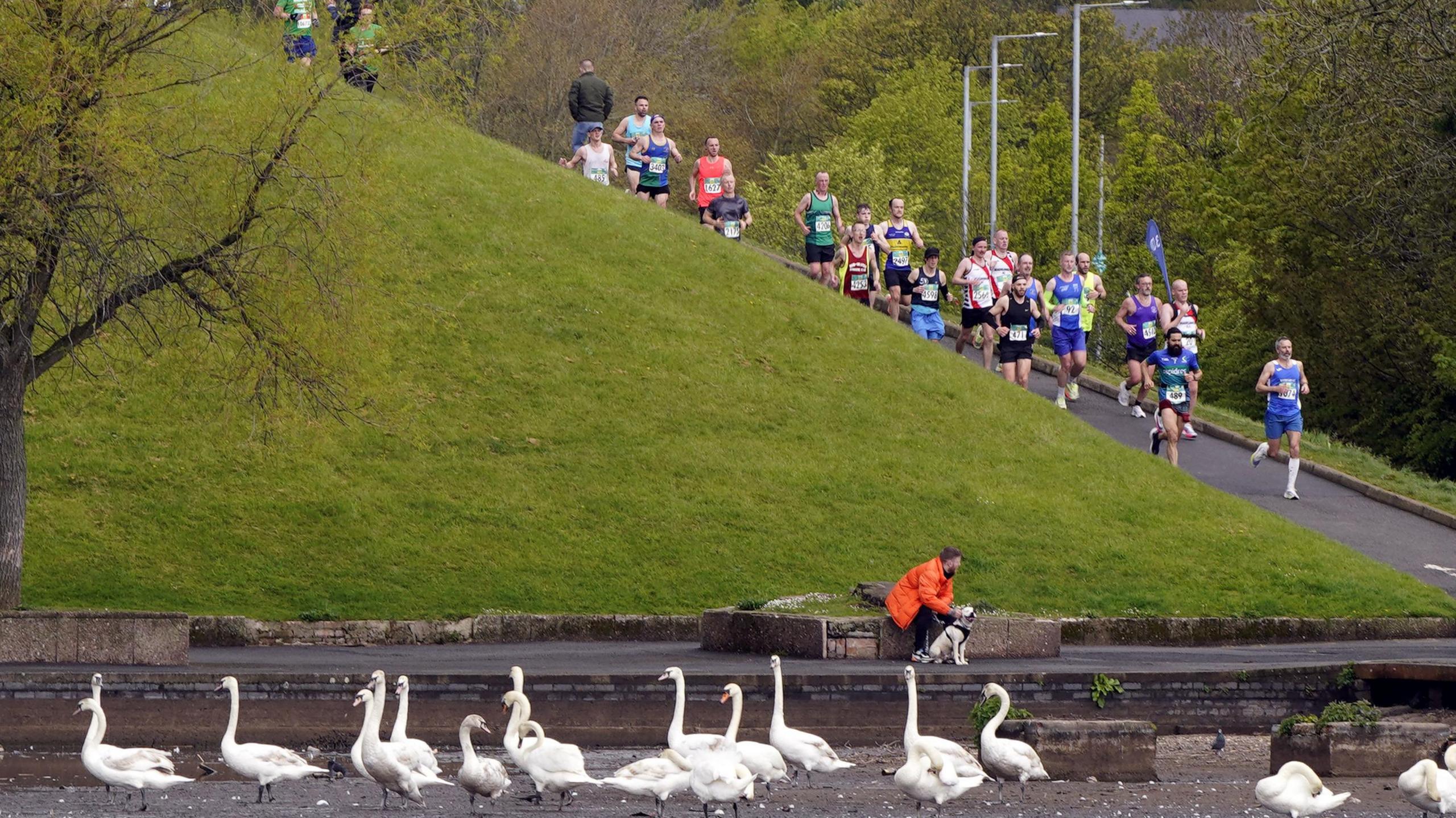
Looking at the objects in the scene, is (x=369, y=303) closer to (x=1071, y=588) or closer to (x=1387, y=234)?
(x=1071, y=588)

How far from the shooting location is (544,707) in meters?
17.3

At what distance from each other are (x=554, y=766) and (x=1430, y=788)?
6.07 metres

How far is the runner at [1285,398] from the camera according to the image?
31312 millimetres

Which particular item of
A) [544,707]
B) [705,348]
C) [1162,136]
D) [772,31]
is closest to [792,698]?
[544,707]

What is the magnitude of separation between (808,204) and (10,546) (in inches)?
717

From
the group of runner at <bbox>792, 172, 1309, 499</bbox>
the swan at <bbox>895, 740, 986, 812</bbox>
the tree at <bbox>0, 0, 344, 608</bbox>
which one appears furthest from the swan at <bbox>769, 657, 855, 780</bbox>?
the group of runner at <bbox>792, 172, 1309, 499</bbox>

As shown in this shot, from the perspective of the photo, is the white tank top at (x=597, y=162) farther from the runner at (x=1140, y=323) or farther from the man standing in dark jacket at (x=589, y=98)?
the runner at (x=1140, y=323)

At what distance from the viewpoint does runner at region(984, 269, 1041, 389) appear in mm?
33375

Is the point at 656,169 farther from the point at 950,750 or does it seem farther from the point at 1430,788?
the point at 1430,788

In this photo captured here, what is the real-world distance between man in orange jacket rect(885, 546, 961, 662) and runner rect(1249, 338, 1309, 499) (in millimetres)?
12791

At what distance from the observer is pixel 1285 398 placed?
103ft

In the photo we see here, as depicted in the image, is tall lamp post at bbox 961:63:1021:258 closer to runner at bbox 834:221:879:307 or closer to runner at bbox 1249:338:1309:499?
runner at bbox 834:221:879:307

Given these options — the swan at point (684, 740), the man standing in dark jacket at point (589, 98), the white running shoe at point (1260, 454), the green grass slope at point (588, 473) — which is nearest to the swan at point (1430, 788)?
the swan at point (684, 740)

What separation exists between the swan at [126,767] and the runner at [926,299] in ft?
75.6
